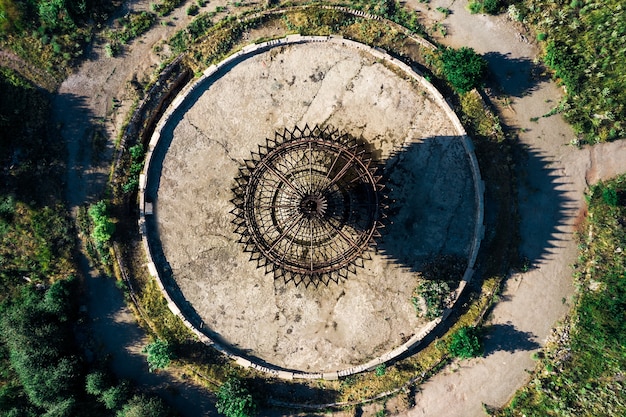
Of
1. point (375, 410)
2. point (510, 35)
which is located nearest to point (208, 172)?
point (375, 410)

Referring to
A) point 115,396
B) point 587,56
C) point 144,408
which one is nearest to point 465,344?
point 587,56

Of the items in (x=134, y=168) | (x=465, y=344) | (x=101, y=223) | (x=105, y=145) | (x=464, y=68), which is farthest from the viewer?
(x=105, y=145)

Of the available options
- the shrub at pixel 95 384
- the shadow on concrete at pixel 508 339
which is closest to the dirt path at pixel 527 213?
the shadow on concrete at pixel 508 339

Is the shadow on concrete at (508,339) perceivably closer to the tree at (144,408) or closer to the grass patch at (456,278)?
the grass patch at (456,278)

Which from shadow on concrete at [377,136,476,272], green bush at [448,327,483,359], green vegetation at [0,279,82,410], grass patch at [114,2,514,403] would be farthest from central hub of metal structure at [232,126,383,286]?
green vegetation at [0,279,82,410]

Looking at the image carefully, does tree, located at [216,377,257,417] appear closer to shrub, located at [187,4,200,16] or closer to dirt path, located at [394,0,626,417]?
dirt path, located at [394,0,626,417]

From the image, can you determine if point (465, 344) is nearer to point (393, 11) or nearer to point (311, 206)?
point (311, 206)

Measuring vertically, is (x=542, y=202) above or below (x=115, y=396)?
above
